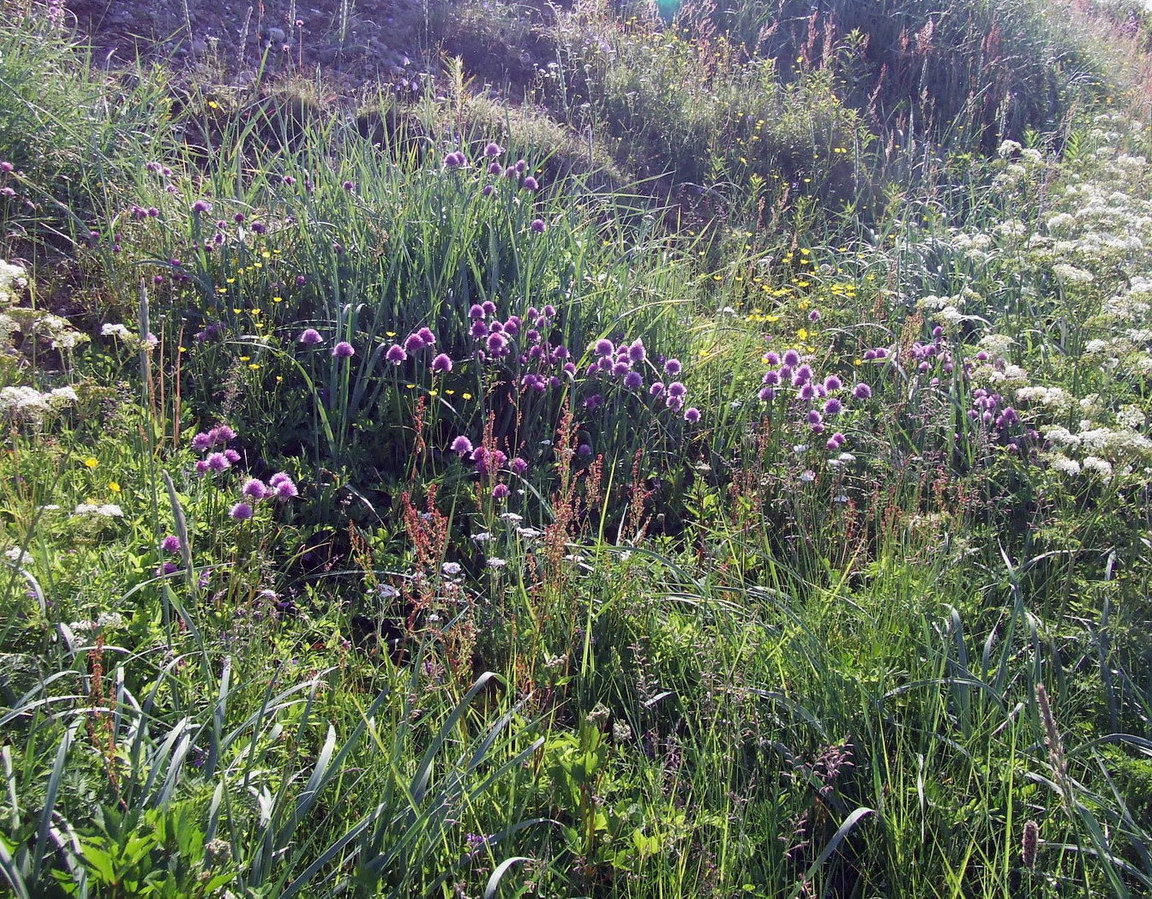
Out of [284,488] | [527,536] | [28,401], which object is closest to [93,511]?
[28,401]

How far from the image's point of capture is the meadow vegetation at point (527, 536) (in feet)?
5.22

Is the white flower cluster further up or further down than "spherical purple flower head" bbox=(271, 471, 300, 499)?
further up

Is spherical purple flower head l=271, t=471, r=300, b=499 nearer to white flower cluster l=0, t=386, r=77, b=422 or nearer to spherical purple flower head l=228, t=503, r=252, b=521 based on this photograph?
spherical purple flower head l=228, t=503, r=252, b=521

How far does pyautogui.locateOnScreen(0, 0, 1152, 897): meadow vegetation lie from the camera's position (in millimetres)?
1592

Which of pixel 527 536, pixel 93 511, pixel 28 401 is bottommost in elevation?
pixel 527 536

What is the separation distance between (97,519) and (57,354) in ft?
4.77

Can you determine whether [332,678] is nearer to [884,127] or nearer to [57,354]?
[57,354]

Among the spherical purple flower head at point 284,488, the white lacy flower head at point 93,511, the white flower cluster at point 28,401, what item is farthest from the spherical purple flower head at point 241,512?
the white flower cluster at point 28,401

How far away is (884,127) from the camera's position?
23.3ft

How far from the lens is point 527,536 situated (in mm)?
2312

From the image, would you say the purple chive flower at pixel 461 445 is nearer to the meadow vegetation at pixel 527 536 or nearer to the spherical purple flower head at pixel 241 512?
the meadow vegetation at pixel 527 536

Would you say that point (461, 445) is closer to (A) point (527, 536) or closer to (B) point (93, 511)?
(A) point (527, 536)

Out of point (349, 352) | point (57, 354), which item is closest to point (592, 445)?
point (349, 352)

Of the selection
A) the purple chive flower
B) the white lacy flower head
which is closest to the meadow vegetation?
the purple chive flower
